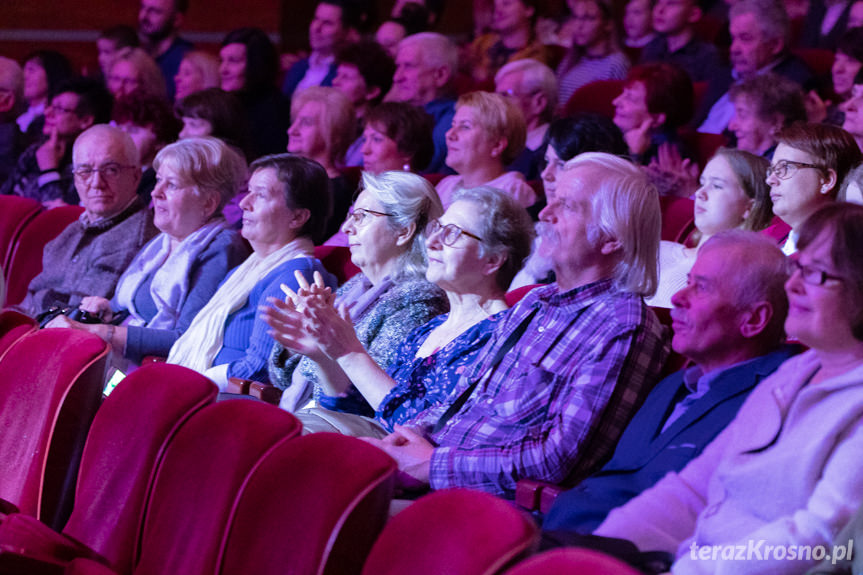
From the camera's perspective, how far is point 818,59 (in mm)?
3635

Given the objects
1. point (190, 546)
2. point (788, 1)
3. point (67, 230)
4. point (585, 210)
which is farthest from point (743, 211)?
point (788, 1)

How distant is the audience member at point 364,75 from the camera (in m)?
3.76

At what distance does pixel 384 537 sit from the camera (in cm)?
106

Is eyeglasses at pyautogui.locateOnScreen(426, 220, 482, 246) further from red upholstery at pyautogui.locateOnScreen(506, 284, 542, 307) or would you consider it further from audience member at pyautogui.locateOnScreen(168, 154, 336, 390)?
audience member at pyautogui.locateOnScreen(168, 154, 336, 390)

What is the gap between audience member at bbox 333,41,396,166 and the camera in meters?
3.76

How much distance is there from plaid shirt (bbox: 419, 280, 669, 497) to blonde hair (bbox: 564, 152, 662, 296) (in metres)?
0.04

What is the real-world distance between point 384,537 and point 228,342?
1.39 m

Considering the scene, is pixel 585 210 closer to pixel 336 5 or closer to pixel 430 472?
pixel 430 472

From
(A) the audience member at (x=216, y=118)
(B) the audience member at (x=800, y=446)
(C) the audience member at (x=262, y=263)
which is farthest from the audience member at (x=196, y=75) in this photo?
(B) the audience member at (x=800, y=446)

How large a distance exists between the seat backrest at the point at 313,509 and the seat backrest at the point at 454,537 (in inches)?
2.8

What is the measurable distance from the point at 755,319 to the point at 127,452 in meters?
0.84

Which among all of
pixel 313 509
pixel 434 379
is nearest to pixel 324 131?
pixel 434 379

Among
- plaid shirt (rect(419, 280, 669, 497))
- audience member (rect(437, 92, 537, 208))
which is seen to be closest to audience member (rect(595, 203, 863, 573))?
plaid shirt (rect(419, 280, 669, 497))

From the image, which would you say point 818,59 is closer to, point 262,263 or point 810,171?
point 810,171
